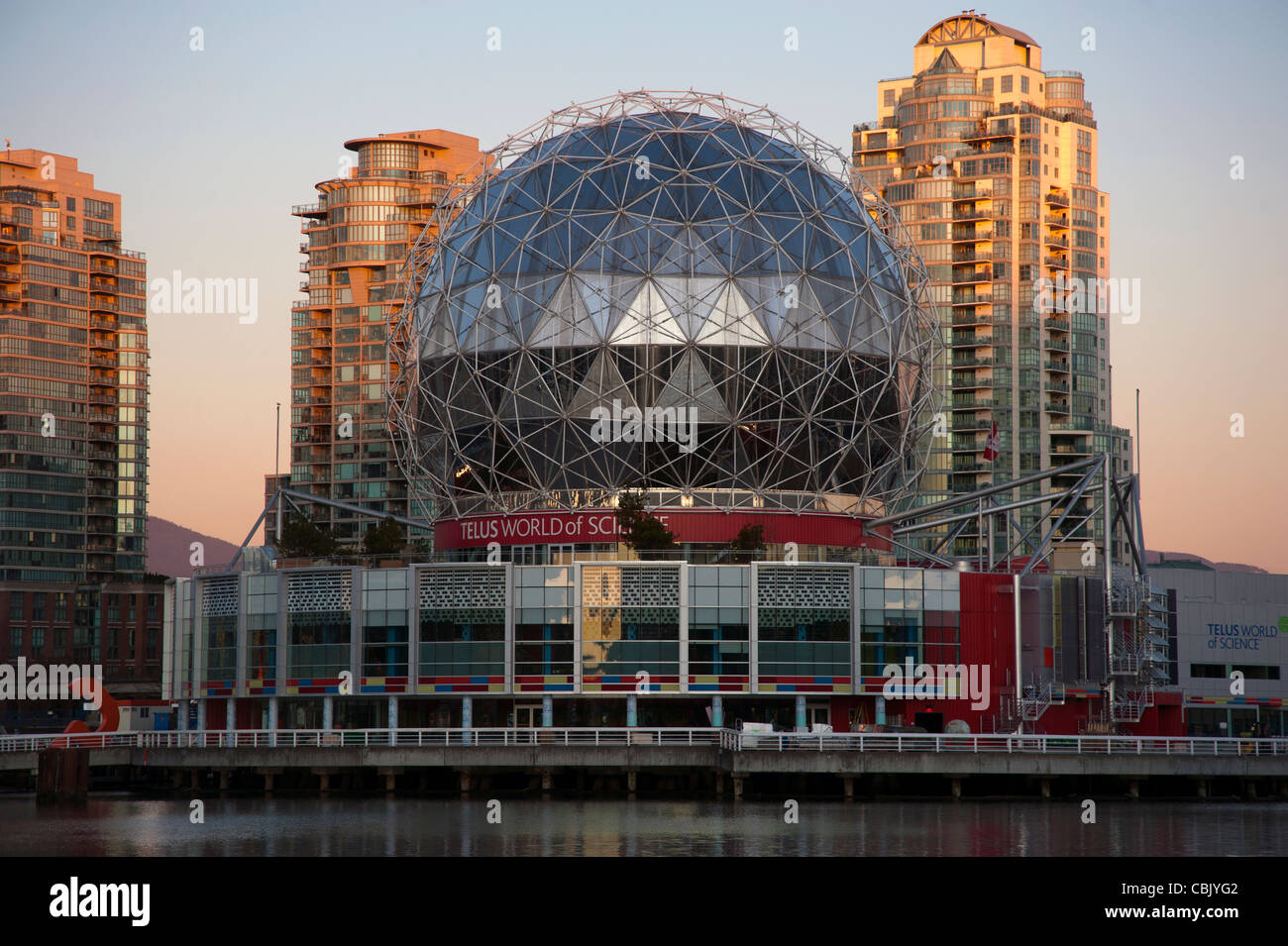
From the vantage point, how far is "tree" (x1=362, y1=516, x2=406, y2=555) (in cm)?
10056

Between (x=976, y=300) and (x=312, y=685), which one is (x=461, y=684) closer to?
(x=312, y=685)

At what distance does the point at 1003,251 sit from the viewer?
6319 inches

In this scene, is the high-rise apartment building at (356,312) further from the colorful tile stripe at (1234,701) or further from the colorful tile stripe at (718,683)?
the colorful tile stripe at (718,683)

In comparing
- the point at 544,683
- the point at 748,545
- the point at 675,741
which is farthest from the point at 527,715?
the point at 748,545

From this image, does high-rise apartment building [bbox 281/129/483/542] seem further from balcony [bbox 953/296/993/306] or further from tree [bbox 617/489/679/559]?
tree [bbox 617/489/679/559]

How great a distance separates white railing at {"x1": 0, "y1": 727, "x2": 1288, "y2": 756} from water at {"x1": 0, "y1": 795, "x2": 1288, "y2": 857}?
250 centimetres

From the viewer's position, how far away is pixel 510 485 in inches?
3514

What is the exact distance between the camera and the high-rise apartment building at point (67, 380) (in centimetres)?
18138

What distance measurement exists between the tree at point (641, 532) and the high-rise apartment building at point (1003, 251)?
7685 cm

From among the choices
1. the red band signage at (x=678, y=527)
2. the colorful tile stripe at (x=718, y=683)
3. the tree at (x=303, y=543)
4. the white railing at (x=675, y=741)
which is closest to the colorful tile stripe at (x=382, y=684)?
the white railing at (x=675, y=741)

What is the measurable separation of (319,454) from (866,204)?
92135 millimetres

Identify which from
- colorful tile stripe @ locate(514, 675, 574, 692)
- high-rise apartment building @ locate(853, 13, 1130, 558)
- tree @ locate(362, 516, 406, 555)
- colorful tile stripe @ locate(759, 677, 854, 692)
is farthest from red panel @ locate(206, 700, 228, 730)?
high-rise apartment building @ locate(853, 13, 1130, 558)
